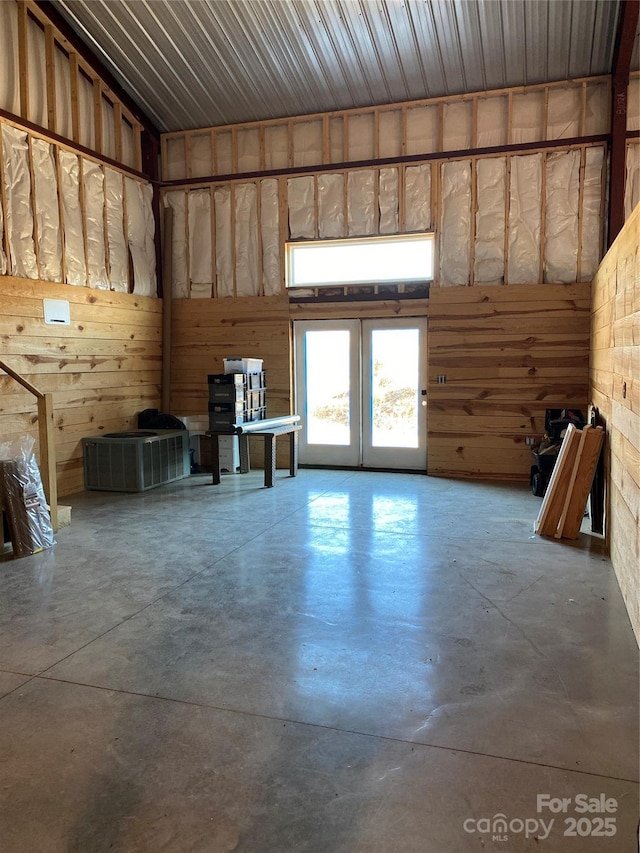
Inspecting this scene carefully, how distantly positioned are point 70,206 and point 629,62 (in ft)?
20.2

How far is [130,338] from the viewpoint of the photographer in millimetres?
7824

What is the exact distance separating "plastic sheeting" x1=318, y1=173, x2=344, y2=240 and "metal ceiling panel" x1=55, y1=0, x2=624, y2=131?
874 mm

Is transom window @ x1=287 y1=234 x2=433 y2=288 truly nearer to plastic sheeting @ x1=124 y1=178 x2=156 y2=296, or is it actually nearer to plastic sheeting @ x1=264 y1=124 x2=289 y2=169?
plastic sheeting @ x1=264 y1=124 x2=289 y2=169

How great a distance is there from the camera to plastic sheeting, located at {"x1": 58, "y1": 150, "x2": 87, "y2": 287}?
6.72 meters

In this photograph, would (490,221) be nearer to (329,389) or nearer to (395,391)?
(395,391)

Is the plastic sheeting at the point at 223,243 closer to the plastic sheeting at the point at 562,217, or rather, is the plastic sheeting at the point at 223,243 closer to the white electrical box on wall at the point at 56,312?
the white electrical box on wall at the point at 56,312

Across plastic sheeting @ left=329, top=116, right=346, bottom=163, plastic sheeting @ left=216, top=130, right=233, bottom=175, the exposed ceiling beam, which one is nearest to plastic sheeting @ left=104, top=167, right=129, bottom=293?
plastic sheeting @ left=216, top=130, right=233, bottom=175

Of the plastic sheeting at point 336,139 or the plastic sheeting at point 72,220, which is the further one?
the plastic sheeting at point 336,139

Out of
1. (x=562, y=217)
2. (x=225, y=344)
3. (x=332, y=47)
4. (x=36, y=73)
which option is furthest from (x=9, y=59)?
(x=562, y=217)

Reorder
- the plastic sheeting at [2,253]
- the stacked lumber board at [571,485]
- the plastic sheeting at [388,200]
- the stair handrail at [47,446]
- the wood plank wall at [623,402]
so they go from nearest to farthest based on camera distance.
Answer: the wood plank wall at [623,402] < the stacked lumber board at [571,485] < the stair handrail at [47,446] < the plastic sheeting at [2,253] < the plastic sheeting at [388,200]

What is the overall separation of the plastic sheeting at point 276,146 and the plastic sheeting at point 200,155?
83 cm

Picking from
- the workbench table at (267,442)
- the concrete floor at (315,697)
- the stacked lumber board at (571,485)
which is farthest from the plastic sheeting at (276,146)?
the concrete floor at (315,697)

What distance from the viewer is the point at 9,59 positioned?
6.09 metres

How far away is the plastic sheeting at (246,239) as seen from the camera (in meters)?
8.12
